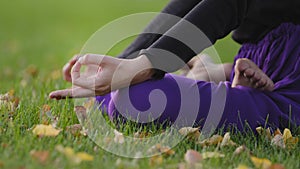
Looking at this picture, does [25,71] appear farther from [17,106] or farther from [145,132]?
[145,132]

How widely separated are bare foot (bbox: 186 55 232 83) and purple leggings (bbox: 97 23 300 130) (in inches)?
15.8

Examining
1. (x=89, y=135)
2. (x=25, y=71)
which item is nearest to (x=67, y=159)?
(x=89, y=135)

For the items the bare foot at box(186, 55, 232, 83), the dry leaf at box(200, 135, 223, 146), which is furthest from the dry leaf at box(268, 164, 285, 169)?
the bare foot at box(186, 55, 232, 83)

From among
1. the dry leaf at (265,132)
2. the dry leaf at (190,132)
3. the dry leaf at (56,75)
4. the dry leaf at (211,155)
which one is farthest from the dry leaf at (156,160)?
the dry leaf at (56,75)

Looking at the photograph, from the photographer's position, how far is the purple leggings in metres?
1.88

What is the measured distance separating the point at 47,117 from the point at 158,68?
1.44 ft

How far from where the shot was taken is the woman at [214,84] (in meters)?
1.77

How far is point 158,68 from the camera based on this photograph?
179 centimetres

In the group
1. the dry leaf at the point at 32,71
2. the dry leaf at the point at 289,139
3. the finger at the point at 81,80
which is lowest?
the dry leaf at the point at 289,139

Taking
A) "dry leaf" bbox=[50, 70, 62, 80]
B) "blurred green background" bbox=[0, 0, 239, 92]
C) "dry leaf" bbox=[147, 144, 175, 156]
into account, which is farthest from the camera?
"blurred green background" bbox=[0, 0, 239, 92]

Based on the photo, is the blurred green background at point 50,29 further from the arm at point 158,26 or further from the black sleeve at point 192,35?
the black sleeve at point 192,35

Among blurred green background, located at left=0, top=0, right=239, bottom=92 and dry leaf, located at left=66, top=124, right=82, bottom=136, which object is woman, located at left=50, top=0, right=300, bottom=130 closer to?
dry leaf, located at left=66, top=124, right=82, bottom=136

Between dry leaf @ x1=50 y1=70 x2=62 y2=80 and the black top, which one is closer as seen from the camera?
the black top

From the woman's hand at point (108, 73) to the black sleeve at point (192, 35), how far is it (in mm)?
47
